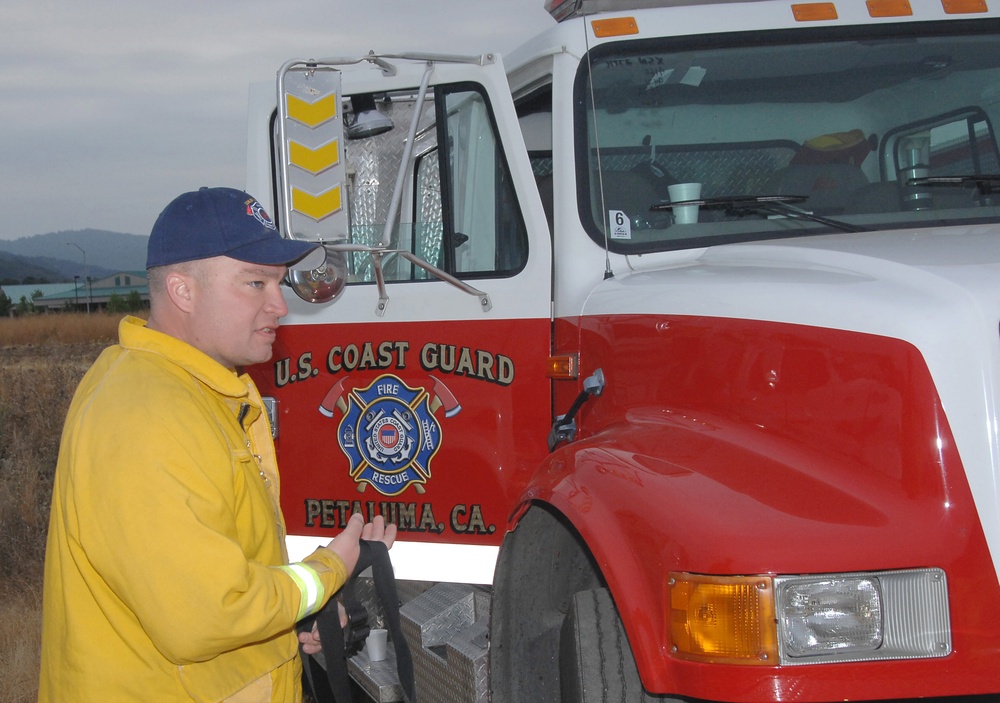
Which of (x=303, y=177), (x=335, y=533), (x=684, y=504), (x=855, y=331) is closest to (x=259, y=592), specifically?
(x=684, y=504)

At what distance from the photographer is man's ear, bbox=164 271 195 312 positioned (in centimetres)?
222

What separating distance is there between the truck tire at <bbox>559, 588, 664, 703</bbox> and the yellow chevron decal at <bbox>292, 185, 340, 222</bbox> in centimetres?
142

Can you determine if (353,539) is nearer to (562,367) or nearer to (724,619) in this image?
(724,619)

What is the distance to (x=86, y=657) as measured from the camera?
204 centimetres

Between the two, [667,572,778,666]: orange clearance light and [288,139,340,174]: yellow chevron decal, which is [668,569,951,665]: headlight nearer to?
[667,572,778,666]: orange clearance light

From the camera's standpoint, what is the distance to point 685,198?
3.39 m

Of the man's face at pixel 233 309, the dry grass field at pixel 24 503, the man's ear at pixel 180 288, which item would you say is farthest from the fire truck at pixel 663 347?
the dry grass field at pixel 24 503

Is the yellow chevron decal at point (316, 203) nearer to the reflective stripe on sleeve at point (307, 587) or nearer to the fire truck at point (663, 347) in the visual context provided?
the fire truck at point (663, 347)

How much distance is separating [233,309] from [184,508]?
53cm

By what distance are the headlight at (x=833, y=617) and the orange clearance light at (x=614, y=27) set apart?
6.84 feet

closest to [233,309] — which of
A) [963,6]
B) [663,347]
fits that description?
[663,347]

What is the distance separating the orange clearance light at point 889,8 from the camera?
366 centimetres

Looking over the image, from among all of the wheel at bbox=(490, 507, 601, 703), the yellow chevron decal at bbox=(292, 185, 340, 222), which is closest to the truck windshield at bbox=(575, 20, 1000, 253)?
the yellow chevron decal at bbox=(292, 185, 340, 222)

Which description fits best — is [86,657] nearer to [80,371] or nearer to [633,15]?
[633,15]
